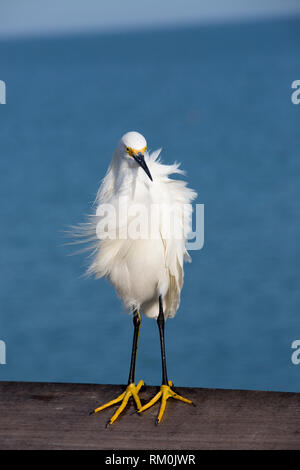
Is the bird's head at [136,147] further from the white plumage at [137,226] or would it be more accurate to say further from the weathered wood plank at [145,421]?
the weathered wood plank at [145,421]

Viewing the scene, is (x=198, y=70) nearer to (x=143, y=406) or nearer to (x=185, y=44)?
(x=185, y=44)

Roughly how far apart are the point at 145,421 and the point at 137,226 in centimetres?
32

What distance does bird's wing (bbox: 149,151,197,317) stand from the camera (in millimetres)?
1057

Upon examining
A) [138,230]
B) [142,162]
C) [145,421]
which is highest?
[142,162]

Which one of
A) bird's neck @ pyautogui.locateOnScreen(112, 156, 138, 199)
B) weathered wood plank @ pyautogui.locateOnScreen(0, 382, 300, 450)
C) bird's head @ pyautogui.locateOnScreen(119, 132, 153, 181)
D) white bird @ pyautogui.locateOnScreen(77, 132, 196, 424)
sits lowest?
weathered wood plank @ pyautogui.locateOnScreen(0, 382, 300, 450)

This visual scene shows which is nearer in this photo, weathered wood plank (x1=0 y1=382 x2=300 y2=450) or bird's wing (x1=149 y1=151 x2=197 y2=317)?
weathered wood plank (x1=0 y1=382 x2=300 y2=450)

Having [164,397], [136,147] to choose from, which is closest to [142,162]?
[136,147]

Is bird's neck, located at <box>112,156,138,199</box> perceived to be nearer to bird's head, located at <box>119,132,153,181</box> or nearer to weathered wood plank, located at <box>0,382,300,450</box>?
bird's head, located at <box>119,132,153,181</box>

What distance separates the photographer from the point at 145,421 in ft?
3.19

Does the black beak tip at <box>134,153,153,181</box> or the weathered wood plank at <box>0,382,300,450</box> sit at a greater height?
→ the black beak tip at <box>134,153,153,181</box>

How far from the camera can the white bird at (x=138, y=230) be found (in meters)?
1.04

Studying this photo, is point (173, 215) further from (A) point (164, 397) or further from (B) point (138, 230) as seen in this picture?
(A) point (164, 397)

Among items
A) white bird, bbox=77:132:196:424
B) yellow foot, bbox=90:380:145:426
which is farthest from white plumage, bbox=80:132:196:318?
yellow foot, bbox=90:380:145:426

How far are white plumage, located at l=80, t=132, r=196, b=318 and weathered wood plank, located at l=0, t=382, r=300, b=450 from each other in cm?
19
